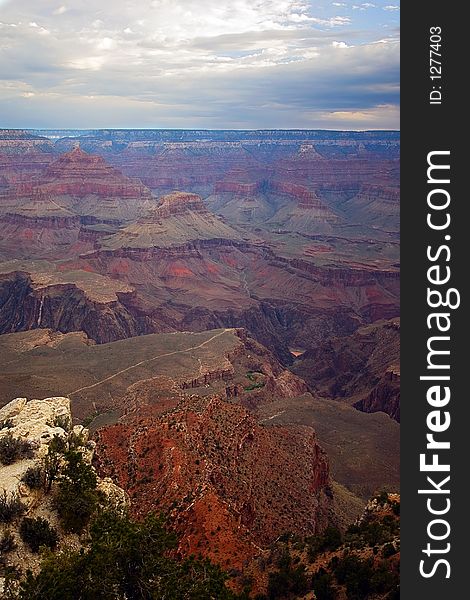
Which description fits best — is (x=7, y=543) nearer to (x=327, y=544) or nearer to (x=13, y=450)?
(x=13, y=450)

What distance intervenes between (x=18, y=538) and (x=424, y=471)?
15120 millimetres

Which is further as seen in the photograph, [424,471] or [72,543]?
[72,543]

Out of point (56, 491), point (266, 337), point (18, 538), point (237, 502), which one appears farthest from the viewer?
point (266, 337)

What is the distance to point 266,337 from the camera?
105562 millimetres

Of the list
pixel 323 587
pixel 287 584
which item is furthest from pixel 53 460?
pixel 323 587

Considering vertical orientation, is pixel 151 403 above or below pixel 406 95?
below

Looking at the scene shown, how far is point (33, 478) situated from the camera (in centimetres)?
2200

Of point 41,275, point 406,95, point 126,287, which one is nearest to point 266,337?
point 126,287

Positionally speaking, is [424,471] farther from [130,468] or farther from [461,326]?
[130,468]

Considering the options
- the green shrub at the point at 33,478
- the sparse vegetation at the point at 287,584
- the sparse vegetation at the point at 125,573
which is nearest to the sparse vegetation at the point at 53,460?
the green shrub at the point at 33,478

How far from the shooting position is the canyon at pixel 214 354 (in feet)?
98.5

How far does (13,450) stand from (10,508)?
13.9 ft

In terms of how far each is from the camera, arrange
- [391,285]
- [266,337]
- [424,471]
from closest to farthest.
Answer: [424,471] → [266,337] → [391,285]

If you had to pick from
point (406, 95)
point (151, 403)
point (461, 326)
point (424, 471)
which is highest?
point (406, 95)
